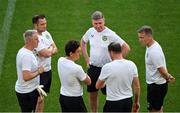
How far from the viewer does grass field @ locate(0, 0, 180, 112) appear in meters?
13.4

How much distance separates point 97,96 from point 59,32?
3512mm

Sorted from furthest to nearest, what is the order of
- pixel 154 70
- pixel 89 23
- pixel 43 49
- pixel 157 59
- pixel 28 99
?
pixel 89 23
pixel 43 49
pixel 154 70
pixel 28 99
pixel 157 59

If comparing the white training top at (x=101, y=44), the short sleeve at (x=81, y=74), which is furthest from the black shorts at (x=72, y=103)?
the white training top at (x=101, y=44)

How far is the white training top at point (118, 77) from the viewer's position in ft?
30.8

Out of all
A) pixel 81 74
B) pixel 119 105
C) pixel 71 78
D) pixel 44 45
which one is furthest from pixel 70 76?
pixel 44 45

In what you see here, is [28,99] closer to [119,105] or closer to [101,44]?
[119,105]

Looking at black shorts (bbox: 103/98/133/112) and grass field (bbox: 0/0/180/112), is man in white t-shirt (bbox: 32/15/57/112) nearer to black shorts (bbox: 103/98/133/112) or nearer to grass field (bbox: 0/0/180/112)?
grass field (bbox: 0/0/180/112)

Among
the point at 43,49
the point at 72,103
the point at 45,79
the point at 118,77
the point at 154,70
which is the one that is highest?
the point at 43,49

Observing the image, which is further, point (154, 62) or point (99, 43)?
point (99, 43)

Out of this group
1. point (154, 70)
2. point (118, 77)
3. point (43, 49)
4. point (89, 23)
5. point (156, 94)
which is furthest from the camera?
point (89, 23)

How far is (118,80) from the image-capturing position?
373 inches

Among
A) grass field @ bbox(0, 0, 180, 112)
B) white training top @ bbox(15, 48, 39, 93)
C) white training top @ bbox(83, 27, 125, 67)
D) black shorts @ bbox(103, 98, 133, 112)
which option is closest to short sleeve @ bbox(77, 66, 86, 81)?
black shorts @ bbox(103, 98, 133, 112)

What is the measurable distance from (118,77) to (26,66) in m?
1.69

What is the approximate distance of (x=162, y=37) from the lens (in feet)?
48.1
